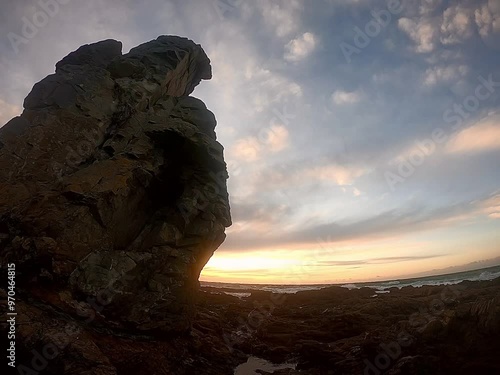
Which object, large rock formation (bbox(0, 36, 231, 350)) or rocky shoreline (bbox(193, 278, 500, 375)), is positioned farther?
large rock formation (bbox(0, 36, 231, 350))

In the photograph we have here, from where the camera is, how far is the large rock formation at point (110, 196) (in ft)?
50.8

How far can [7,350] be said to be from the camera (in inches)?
481

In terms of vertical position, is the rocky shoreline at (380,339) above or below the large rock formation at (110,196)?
below

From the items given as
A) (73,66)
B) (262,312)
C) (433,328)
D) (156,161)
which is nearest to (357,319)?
(433,328)

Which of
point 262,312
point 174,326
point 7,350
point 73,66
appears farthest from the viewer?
point 262,312

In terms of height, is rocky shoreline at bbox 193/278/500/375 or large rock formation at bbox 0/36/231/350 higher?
large rock formation at bbox 0/36/231/350

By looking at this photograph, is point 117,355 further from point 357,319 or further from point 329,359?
point 357,319

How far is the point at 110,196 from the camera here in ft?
59.3

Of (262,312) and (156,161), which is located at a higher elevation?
(156,161)

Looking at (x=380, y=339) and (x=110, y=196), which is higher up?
(x=110, y=196)

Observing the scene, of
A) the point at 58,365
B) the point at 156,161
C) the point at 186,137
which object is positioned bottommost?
the point at 58,365

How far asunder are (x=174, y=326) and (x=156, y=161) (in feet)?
37.8

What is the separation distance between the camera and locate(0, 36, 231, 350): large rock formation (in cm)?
1548

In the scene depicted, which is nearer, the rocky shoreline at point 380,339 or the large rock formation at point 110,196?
the rocky shoreline at point 380,339
